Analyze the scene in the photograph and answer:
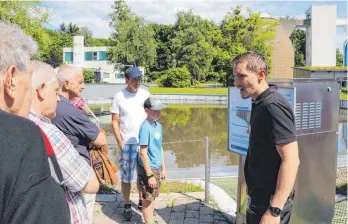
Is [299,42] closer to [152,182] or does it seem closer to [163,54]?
[163,54]

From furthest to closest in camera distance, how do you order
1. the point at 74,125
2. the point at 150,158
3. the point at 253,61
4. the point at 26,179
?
1. the point at 150,158
2. the point at 74,125
3. the point at 253,61
4. the point at 26,179

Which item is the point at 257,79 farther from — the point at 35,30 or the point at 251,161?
the point at 35,30

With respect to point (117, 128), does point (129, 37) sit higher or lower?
higher

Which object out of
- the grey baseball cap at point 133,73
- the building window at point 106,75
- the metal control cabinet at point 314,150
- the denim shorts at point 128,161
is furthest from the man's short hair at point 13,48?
the building window at point 106,75

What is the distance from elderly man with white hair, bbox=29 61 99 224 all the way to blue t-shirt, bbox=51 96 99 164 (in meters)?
0.86

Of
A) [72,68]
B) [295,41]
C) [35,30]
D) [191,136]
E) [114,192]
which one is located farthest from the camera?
[295,41]

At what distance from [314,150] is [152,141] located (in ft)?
6.05

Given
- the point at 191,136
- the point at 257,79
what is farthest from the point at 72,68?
the point at 191,136

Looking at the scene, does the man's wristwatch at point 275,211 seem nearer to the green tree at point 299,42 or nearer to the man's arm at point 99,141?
the man's arm at point 99,141

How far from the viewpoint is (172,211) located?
5.25 metres

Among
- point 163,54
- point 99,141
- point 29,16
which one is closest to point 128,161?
point 99,141

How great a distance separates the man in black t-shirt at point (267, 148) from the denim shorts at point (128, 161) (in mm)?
2386

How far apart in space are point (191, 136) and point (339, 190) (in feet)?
27.2

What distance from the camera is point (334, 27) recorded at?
50.8 metres
